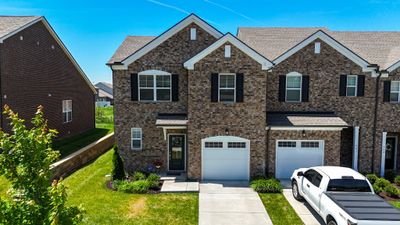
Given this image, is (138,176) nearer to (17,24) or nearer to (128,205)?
(128,205)

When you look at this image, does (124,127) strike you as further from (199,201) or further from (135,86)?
(199,201)

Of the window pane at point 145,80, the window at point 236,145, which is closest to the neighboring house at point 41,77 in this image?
the window pane at point 145,80

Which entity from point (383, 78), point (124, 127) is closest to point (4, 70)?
point (124, 127)

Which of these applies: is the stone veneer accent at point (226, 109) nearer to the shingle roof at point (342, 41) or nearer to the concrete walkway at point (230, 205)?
→ the concrete walkway at point (230, 205)

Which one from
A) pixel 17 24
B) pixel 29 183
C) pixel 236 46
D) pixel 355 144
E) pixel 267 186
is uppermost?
pixel 17 24

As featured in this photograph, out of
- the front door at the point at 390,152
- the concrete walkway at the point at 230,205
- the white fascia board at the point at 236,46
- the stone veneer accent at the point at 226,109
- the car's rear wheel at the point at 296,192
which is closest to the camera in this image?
the concrete walkway at the point at 230,205

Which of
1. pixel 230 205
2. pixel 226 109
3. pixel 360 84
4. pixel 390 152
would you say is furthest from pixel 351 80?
pixel 230 205
